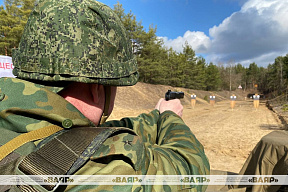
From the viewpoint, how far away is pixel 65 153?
0.69m

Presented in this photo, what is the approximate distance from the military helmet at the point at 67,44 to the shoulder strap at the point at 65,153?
0.24 m

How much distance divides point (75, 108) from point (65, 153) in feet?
0.67

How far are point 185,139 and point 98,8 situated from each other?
Result: 730mm

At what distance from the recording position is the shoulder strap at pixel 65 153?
646mm

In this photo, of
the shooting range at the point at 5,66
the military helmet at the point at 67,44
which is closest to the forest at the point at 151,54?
the shooting range at the point at 5,66

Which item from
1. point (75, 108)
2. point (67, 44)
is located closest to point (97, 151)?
point (75, 108)

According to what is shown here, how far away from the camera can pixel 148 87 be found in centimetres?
2514

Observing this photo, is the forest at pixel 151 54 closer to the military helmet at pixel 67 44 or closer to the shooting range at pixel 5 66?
the shooting range at pixel 5 66

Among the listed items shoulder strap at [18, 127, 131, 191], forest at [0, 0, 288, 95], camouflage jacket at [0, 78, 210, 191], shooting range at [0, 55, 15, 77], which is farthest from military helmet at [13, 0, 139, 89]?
forest at [0, 0, 288, 95]

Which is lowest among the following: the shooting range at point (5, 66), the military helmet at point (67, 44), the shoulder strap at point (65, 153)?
the shoulder strap at point (65, 153)

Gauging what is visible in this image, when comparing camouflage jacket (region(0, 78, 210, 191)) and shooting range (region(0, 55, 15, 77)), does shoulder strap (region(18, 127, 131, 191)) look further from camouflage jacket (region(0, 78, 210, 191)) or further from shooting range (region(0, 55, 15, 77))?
shooting range (region(0, 55, 15, 77))

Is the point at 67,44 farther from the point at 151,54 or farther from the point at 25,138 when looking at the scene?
the point at 151,54

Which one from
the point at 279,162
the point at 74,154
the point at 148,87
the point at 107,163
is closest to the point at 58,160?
the point at 74,154

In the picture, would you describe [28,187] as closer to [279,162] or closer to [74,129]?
[74,129]
